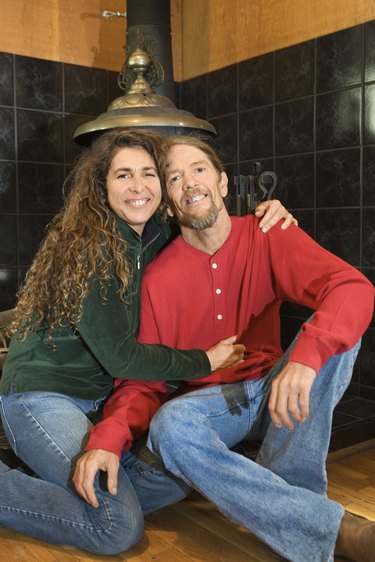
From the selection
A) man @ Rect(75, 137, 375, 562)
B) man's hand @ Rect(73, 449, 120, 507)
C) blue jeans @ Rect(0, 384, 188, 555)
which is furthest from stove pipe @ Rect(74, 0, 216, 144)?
man's hand @ Rect(73, 449, 120, 507)

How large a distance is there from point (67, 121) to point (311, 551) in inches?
104

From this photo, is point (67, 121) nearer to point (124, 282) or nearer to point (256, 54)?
point (256, 54)

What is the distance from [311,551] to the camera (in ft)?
4.35

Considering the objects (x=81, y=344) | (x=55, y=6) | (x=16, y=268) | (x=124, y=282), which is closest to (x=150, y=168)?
(x=124, y=282)

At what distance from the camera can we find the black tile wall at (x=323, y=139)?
274cm

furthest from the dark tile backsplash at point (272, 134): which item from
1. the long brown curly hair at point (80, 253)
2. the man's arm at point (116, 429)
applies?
the long brown curly hair at point (80, 253)

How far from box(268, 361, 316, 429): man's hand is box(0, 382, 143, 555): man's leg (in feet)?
1.42

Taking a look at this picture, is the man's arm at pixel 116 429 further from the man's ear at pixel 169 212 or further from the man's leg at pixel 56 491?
the man's ear at pixel 169 212

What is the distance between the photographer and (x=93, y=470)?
1.42m

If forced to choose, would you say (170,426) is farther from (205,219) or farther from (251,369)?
(205,219)

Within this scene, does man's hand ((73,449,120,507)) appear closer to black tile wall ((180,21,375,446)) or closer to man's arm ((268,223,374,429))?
man's arm ((268,223,374,429))

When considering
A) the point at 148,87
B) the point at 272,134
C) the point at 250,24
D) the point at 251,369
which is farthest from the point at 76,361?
the point at 250,24

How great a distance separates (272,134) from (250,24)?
61cm

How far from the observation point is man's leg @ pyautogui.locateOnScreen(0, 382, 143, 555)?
149cm
